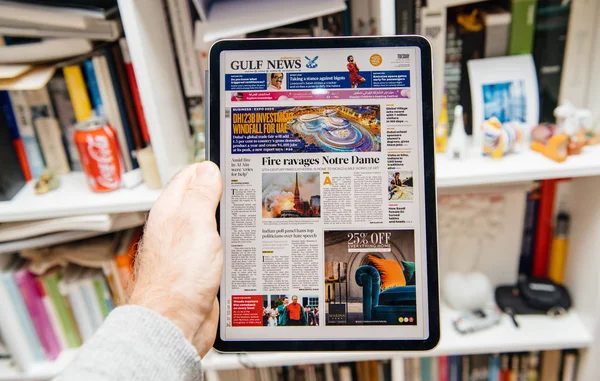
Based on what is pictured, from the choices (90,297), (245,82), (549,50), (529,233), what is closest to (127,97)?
(245,82)

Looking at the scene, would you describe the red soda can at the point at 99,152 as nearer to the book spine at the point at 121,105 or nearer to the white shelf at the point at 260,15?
the book spine at the point at 121,105

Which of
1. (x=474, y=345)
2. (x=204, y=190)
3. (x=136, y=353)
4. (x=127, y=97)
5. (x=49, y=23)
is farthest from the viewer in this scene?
(x=474, y=345)

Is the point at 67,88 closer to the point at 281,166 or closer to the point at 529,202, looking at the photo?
the point at 281,166

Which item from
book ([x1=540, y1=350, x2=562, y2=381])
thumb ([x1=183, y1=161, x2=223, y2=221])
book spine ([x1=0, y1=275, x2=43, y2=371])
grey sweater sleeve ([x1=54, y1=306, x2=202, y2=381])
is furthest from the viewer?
book ([x1=540, y1=350, x2=562, y2=381])

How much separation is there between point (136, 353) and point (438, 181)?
0.63 metres

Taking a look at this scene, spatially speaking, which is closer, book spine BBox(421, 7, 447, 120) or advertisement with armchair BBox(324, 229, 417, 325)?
advertisement with armchair BBox(324, 229, 417, 325)

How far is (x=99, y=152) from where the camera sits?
3.10ft

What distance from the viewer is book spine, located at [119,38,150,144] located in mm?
920

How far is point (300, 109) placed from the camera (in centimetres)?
68

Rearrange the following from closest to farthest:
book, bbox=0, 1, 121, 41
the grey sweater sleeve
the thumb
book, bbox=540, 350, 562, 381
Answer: the grey sweater sleeve
the thumb
book, bbox=0, 1, 121, 41
book, bbox=540, 350, 562, 381

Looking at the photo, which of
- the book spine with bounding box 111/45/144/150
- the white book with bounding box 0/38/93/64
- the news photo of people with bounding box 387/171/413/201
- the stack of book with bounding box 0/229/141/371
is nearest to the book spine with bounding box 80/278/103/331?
the stack of book with bounding box 0/229/141/371

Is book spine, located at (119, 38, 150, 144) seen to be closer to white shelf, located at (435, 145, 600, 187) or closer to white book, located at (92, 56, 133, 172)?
white book, located at (92, 56, 133, 172)

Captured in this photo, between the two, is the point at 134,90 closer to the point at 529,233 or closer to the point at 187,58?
the point at 187,58

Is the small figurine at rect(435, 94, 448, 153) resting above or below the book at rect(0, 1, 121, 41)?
below
